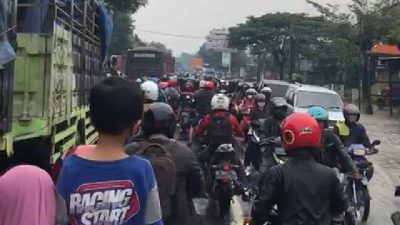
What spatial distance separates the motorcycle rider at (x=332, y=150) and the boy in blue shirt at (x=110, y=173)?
13.3 ft

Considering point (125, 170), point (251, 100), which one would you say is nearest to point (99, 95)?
point (125, 170)

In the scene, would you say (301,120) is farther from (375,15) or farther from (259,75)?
(259,75)

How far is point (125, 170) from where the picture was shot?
8.71ft

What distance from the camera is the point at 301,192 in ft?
12.2

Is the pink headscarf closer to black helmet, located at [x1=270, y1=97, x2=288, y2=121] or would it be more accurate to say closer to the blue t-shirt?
the blue t-shirt

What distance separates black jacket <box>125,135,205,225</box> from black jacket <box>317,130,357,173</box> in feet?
8.11

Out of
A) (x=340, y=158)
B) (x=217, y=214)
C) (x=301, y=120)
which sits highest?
(x=301, y=120)

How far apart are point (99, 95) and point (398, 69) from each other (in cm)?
3134

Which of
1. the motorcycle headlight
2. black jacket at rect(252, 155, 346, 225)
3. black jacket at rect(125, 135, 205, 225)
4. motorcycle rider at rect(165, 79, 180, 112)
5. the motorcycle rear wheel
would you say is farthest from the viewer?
motorcycle rider at rect(165, 79, 180, 112)

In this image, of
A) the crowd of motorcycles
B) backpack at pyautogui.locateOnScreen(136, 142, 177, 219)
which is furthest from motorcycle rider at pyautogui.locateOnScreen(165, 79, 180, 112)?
backpack at pyautogui.locateOnScreen(136, 142, 177, 219)

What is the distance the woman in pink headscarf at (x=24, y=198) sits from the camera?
2471 millimetres

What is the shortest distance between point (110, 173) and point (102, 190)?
0.07m

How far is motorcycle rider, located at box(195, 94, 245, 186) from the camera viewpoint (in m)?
8.37

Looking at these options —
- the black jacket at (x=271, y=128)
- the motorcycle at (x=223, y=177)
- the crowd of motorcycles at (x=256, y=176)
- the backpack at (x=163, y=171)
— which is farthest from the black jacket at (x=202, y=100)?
the backpack at (x=163, y=171)
